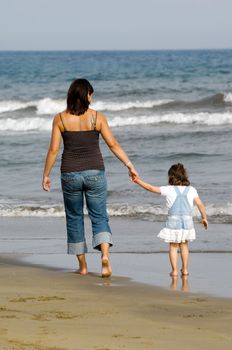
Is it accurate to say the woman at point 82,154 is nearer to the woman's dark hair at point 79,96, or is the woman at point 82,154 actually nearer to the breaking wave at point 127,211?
the woman's dark hair at point 79,96

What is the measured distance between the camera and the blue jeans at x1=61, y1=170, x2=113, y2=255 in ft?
24.0

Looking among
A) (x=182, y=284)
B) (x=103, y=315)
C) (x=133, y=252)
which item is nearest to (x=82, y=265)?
(x=182, y=284)

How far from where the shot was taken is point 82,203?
746 centimetres

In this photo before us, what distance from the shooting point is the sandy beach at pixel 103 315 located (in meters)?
4.93

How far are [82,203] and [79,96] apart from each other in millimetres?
854

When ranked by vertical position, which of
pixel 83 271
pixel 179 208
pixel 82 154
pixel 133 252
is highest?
pixel 82 154

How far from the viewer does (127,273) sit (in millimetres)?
7590

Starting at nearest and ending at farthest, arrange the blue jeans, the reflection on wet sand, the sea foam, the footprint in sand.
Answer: the footprint in sand < the reflection on wet sand < the blue jeans < the sea foam

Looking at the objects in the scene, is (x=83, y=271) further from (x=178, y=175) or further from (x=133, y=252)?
(x=133, y=252)

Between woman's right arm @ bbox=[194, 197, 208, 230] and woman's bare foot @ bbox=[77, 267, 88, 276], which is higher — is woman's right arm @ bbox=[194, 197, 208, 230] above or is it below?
above

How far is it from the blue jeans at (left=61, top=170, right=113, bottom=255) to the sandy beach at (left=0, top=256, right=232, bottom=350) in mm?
363

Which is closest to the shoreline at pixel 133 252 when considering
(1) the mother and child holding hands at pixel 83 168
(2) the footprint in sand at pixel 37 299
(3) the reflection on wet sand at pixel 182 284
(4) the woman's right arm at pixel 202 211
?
(3) the reflection on wet sand at pixel 182 284

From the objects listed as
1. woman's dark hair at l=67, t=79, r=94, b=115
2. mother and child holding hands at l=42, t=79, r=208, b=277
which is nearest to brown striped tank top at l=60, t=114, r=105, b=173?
mother and child holding hands at l=42, t=79, r=208, b=277

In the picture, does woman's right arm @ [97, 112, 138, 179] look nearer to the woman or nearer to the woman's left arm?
the woman
